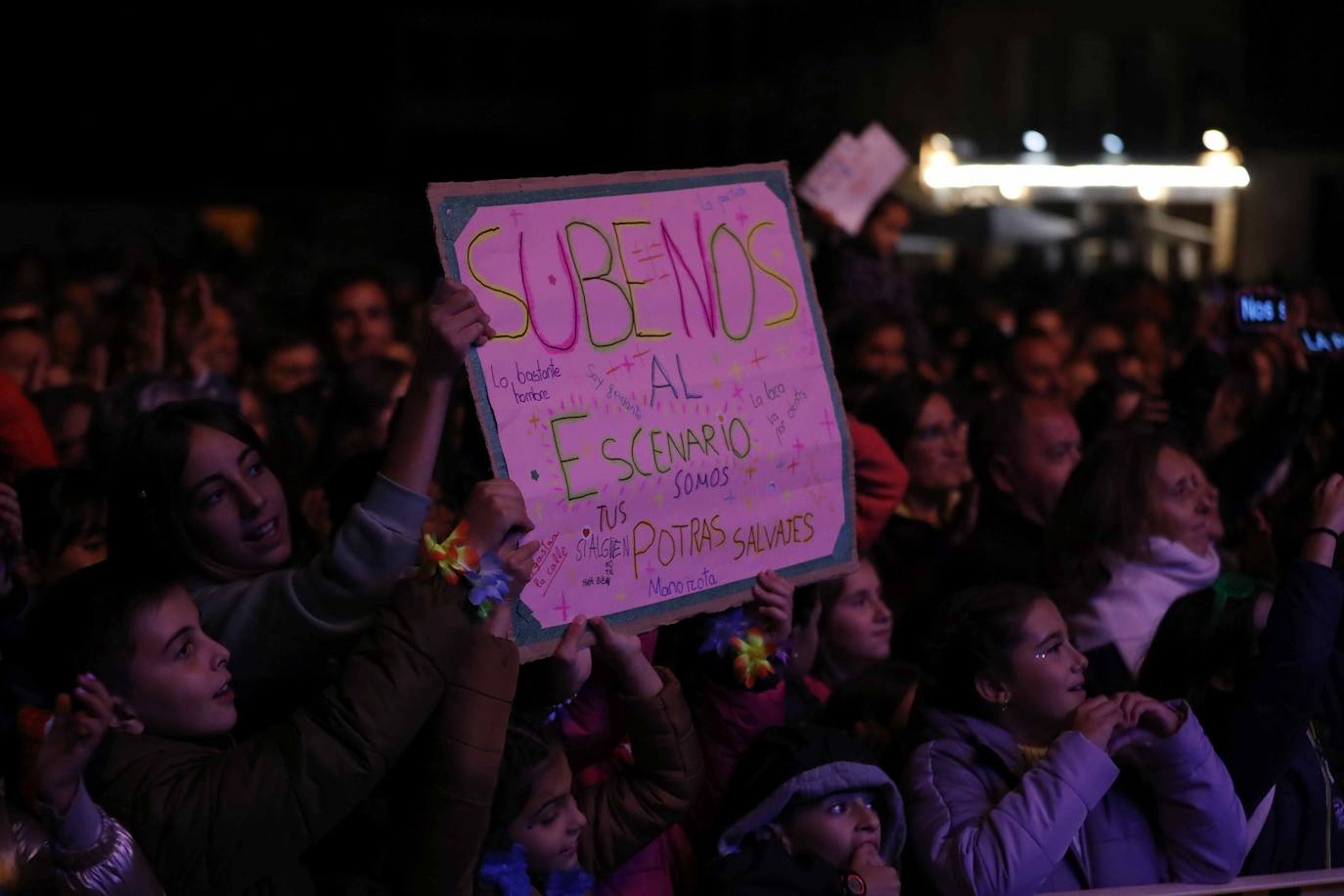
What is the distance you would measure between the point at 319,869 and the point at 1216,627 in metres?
1.99

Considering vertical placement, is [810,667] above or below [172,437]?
below

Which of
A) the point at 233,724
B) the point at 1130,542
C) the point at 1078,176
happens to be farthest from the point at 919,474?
the point at 1078,176

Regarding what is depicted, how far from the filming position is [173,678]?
9.27 feet

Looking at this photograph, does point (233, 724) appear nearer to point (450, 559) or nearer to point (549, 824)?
point (450, 559)

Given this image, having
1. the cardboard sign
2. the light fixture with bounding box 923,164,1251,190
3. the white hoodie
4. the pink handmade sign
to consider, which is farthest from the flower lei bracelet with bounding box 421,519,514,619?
the light fixture with bounding box 923,164,1251,190

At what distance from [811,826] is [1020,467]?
2.10m

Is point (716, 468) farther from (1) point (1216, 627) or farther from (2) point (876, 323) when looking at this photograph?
(2) point (876, 323)

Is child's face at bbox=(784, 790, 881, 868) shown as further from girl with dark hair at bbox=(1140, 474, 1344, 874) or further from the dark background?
the dark background

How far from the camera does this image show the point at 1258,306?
5309 mm

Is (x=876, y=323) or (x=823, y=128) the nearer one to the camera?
(x=876, y=323)

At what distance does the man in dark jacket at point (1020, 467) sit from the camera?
5059 mm

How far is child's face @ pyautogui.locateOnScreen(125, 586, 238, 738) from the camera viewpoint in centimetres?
282

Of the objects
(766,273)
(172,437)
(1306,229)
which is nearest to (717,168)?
(766,273)

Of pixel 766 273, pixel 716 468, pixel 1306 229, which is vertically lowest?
pixel 1306 229
